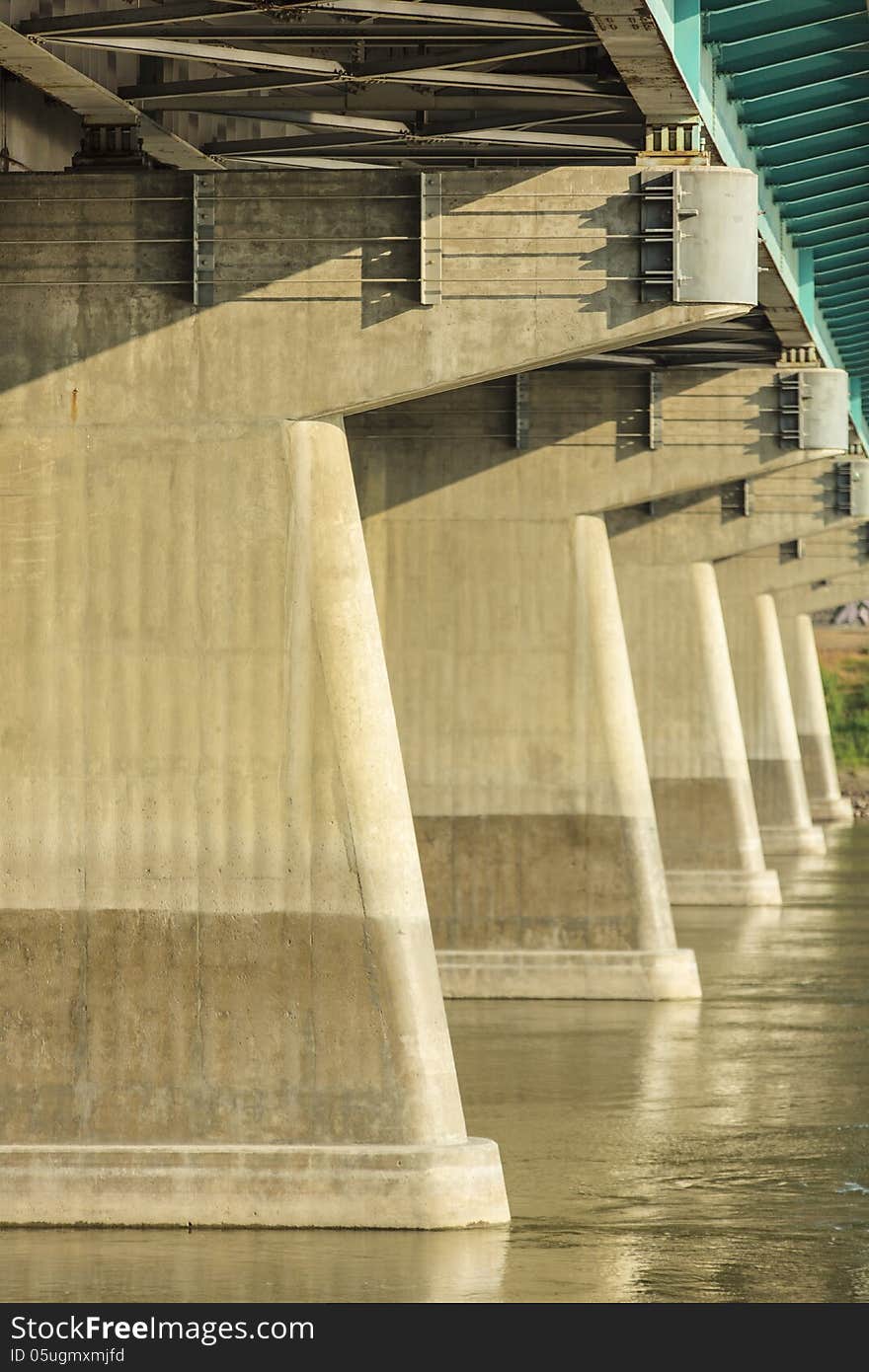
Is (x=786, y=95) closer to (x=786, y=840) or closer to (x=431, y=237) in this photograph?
(x=431, y=237)

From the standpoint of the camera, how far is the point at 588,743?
33125 mm

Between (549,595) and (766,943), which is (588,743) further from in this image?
(766,943)

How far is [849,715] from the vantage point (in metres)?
116

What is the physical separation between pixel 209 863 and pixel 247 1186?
2.36 meters

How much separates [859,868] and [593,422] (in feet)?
118

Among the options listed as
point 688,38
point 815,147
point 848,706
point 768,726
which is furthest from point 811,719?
point 688,38

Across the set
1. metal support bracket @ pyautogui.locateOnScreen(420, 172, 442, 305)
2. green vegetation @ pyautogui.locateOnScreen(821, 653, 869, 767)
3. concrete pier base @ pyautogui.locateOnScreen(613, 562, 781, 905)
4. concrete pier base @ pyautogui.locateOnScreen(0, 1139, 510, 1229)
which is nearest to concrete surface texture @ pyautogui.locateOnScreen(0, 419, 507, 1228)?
concrete pier base @ pyautogui.locateOnScreen(0, 1139, 510, 1229)

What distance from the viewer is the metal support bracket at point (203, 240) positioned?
19.5m

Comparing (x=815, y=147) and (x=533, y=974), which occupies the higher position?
(x=815, y=147)

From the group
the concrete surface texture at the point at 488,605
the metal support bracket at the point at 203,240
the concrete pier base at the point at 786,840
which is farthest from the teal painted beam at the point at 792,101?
the concrete pier base at the point at 786,840

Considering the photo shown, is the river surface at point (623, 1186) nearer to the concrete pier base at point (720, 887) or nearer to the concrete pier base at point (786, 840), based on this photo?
the concrete pier base at point (720, 887)

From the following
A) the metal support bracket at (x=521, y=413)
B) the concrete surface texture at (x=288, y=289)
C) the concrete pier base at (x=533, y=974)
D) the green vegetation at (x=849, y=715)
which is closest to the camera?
the concrete surface texture at (x=288, y=289)

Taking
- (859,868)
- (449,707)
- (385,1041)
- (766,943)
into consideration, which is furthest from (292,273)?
(859,868)

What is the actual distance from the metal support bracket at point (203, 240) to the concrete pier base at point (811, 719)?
203ft
